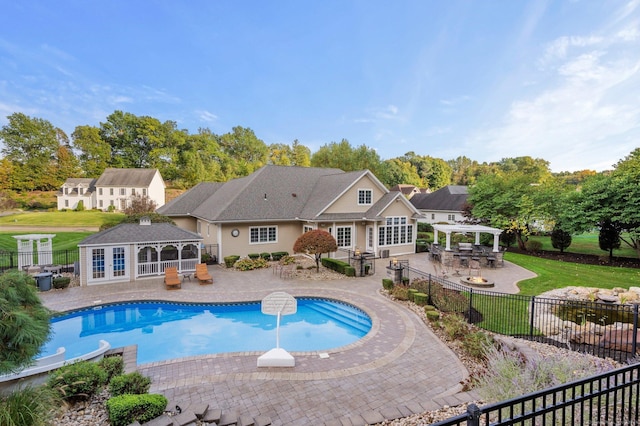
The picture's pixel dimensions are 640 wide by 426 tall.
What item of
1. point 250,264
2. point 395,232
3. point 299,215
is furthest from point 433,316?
point 299,215

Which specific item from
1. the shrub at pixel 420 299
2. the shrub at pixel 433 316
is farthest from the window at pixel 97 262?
the shrub at pixel 433 316

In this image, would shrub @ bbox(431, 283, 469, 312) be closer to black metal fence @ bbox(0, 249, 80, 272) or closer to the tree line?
black metal fence @ bbox(0, 249, 80, 272)

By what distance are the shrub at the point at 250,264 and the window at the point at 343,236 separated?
571 cm

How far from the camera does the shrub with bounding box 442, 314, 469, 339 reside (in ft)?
31.2

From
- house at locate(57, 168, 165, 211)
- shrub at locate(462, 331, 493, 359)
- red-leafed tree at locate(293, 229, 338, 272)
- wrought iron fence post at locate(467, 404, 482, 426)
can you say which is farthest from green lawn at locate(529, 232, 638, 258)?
house at locate(57, 168, 165, 211)

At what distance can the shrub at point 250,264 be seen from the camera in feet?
62.7

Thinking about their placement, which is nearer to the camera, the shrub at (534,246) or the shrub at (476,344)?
the shrub at (476,344)

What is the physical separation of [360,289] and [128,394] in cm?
1107

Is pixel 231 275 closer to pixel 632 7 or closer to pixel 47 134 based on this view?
pixel 632 7

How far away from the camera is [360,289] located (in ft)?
49.7

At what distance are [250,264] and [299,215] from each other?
5.59 meters

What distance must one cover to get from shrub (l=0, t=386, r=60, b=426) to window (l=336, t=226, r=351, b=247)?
18.9 meters

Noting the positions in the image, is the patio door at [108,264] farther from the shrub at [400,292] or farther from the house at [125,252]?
the shrub at [400,292]

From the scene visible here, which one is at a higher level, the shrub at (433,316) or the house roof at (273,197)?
the house roof at (273,197)
